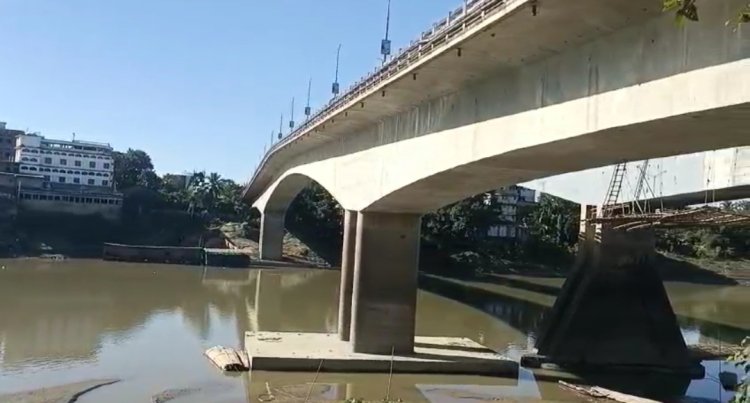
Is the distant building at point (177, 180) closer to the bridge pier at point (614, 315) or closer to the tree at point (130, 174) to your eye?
the tree at point (130, 174)

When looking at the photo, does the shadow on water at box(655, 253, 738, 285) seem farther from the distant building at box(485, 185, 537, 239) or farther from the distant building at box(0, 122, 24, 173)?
the distant building at box(0, 122, 24, 173)

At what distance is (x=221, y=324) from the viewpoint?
Answer: 93.5ft

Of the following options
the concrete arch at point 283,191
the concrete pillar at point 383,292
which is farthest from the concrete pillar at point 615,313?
the concrete arch at point 283,191

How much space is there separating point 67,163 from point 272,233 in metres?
32.3

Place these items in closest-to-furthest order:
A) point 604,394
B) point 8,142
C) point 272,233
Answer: point 604,394 → point 272,233 → point 8,142

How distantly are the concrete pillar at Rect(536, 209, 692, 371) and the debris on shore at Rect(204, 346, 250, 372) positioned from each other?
8546 mm

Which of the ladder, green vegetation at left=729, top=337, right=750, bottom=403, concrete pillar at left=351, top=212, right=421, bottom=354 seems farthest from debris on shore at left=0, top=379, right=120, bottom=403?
the ladder

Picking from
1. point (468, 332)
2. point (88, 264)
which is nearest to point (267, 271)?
point (88, 264)

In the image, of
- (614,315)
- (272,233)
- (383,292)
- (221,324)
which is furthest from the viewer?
(272,233)

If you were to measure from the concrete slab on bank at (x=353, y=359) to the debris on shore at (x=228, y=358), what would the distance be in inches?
9.4

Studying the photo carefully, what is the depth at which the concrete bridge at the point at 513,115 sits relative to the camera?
960 cm

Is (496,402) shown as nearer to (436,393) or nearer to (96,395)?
(436,393)

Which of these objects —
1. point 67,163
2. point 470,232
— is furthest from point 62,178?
point 470,232

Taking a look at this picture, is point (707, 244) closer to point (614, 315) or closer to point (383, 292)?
point (614, 315)
